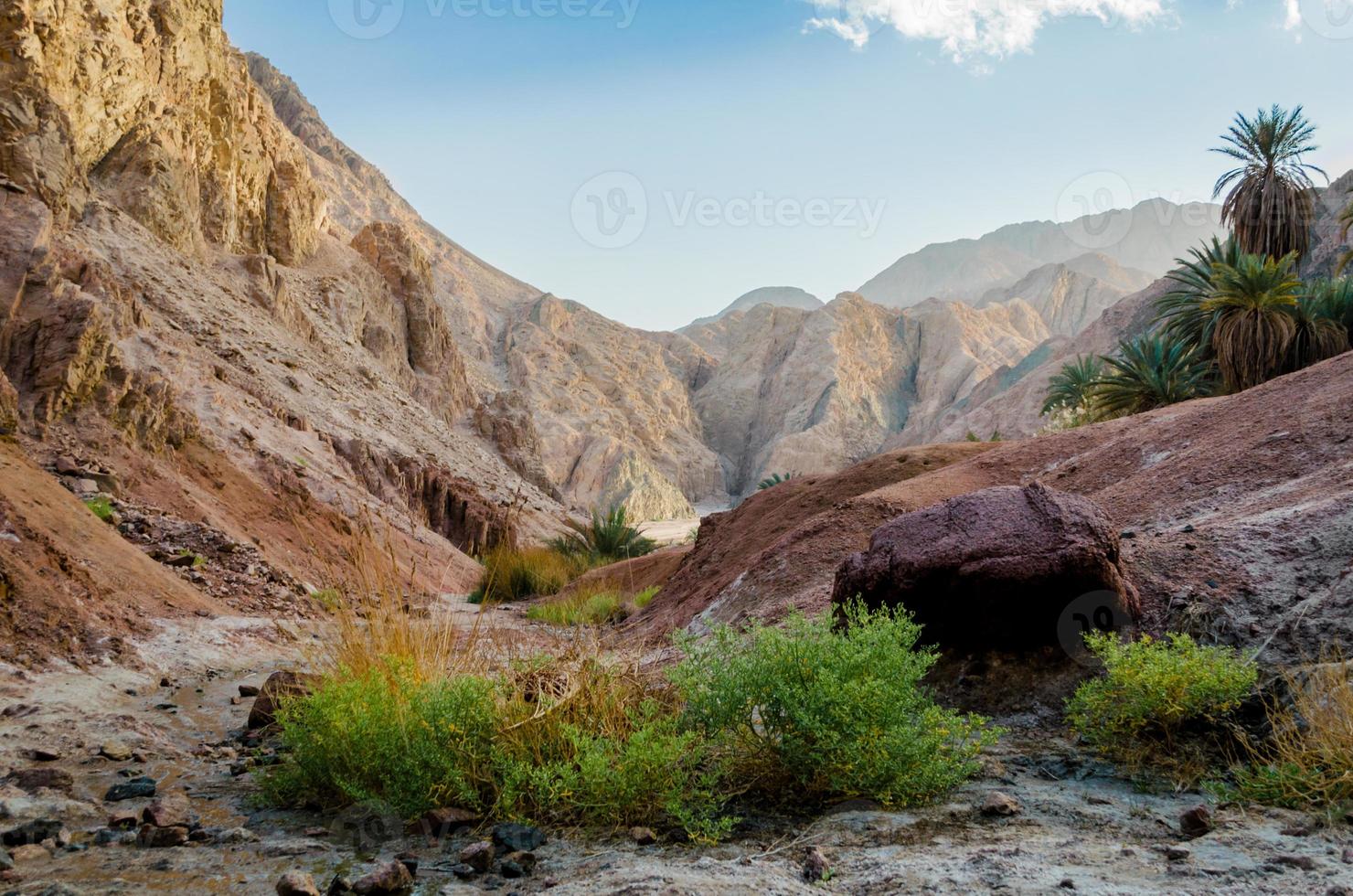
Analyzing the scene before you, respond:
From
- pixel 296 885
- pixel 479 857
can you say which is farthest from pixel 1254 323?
pixel 296 885

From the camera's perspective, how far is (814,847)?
298 centimetres

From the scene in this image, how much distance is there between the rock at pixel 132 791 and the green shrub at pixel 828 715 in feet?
7.72

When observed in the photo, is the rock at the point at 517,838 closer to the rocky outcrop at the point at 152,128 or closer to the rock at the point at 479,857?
the rock at the point at 479,857

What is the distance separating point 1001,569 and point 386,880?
3.33m

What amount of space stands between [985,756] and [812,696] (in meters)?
1.16

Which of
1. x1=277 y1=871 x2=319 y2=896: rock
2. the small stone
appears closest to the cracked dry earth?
the small stone

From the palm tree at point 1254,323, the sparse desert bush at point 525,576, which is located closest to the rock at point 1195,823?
the sparse desert bush at point 525,576

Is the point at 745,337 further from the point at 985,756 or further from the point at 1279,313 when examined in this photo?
the point at 985,756

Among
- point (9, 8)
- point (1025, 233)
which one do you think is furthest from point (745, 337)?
point (1025, 233)

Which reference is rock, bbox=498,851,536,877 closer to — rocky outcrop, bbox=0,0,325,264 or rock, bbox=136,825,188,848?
rock, bbox=136,825,188,848

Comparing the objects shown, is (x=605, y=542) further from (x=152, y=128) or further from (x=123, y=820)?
(x=152, y=128)

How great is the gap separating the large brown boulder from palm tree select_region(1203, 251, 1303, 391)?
17349 millimetres

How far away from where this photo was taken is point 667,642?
7.53 m

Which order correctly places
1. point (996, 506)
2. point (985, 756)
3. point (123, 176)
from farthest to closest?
1. point (123, 176)
2. point (996, 506)
3. point (985, 756)
